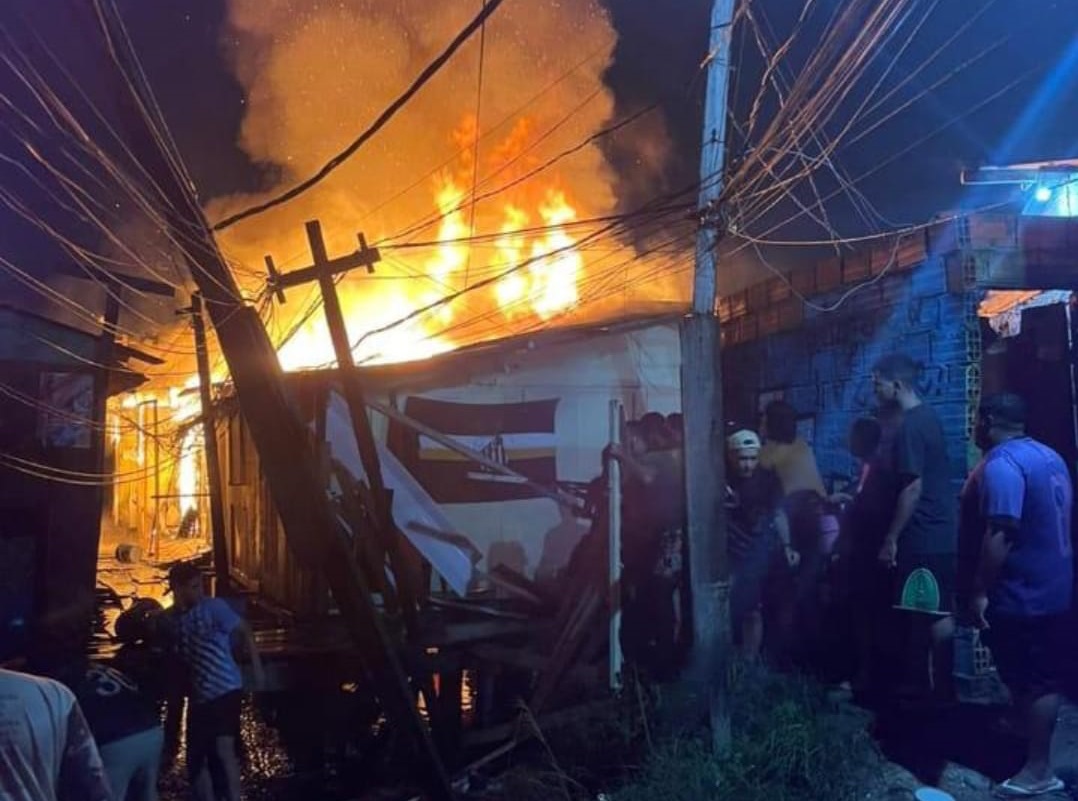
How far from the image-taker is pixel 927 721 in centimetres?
629

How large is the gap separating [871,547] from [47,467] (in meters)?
9.83

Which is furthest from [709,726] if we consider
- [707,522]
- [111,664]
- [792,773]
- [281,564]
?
[281,564]

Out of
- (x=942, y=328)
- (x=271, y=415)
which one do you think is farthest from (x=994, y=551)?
(x=271, y=415)

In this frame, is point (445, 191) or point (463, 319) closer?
point (463, 319)

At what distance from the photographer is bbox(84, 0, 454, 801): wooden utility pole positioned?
18.5 feet

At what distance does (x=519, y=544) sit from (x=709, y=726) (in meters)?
5.52

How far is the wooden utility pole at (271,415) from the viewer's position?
5.65 meters

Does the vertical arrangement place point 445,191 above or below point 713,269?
above

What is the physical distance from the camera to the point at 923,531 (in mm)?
6633

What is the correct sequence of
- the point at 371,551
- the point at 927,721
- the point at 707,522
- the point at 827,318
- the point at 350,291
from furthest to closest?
the point at 350,291 → the point at 827,318 → the point at 371,551 → the point at 927,721 → the point at 707,522

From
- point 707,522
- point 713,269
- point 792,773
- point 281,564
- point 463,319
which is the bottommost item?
point 792,773

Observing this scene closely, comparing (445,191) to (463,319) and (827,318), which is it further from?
(827,318)

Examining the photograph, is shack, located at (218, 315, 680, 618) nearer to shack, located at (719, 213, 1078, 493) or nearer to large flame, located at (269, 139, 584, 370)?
shack, located at (719, 213, 1078, 493)

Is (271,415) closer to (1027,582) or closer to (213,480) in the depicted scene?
(1027,582)
